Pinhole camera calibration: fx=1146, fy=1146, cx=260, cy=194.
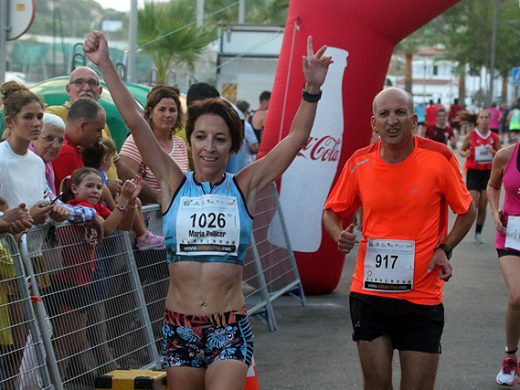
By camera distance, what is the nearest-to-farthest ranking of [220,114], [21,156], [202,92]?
[220,114]
[21,156]
[202,92]

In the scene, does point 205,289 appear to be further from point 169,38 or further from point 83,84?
point 169,38

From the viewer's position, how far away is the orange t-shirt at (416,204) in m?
6.09

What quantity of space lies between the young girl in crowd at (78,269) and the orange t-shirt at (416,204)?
1380mm

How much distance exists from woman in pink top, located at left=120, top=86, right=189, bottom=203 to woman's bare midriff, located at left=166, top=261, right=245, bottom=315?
3573 millimetres

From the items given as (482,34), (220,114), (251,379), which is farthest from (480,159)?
(482,34)

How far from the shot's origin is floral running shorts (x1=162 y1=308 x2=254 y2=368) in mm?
5023

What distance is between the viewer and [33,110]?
6824 mm

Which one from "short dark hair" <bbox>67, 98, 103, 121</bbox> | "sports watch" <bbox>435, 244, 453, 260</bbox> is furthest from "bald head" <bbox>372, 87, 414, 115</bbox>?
"short dark hair" <bbox>67, 98, 103, 121</bbox>

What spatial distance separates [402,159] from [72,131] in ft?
8.83

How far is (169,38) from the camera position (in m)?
30.0

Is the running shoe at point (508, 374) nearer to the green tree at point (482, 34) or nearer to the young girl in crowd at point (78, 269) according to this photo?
the young girl in crowd at point (78, 269)

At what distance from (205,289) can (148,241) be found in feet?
8.47

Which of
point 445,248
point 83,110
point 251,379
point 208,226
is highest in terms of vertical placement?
point 83,110

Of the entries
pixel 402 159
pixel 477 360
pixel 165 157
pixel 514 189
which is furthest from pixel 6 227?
pixel 477 360
